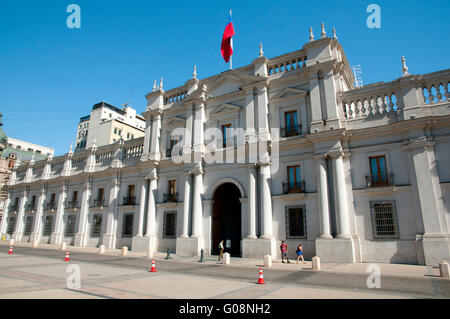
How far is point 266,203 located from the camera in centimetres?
2089

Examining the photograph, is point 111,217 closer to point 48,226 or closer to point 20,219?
point 48,226

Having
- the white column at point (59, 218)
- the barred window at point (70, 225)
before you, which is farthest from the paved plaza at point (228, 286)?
the white column at point (59, 218)

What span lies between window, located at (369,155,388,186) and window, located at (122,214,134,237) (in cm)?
2320

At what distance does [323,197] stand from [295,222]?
9.54 feet

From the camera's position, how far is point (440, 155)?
17.0 metres

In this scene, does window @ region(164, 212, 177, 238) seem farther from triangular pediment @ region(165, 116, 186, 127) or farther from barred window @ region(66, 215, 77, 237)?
barred window @ region(66, 215, 77, 237)

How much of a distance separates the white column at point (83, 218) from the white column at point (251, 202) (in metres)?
21.9

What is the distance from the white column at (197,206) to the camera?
933 inches

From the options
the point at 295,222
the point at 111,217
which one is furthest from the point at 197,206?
the point at 111,217

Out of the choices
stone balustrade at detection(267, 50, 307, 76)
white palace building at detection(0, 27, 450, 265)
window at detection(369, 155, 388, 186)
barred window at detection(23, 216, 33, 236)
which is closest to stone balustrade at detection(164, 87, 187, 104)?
white palace building at detection(0, 27, 450, 265)

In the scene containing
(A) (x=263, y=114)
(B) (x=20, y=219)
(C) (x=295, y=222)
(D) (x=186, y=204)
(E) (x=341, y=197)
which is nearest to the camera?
(E) (x=341, y=197)

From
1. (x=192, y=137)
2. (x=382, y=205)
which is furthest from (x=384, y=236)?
(x=192, y=137)

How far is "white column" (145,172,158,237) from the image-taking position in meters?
26.6

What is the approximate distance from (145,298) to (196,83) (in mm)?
22907
